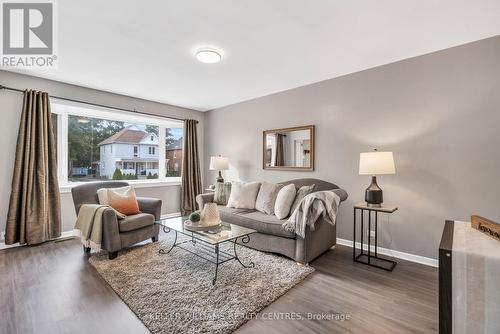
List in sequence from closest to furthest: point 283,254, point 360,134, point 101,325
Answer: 1. point 101,325
2. point 283,254
3. point 360,134

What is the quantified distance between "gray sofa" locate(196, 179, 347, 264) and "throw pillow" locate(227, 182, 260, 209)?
0.57ft

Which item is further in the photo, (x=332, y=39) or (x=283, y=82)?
(x=283, y=82)

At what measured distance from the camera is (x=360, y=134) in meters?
3.20

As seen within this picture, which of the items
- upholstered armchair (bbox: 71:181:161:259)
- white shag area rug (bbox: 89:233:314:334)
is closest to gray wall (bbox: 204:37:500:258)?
white shag area rug (bbox: 89:233:314:334)

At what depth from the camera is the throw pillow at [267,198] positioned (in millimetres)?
3248

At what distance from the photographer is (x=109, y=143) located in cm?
439

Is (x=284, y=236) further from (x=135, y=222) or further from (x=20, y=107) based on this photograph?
(x=20, y=107)

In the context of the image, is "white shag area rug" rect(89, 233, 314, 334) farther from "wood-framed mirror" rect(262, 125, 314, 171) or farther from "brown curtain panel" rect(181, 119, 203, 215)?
"brown curtain panel" rect(181, 119, 203, 215)

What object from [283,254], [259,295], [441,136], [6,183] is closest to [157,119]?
[6,183]

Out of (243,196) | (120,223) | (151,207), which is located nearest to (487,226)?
(243,196)

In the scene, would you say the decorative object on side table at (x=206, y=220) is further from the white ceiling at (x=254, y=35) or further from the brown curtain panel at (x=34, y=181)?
the brown curtain panel at (x=34, y=181)

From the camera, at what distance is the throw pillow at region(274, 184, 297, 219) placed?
296 centimetres

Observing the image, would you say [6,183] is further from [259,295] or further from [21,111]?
[259,295]

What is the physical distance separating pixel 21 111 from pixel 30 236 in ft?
5.56
